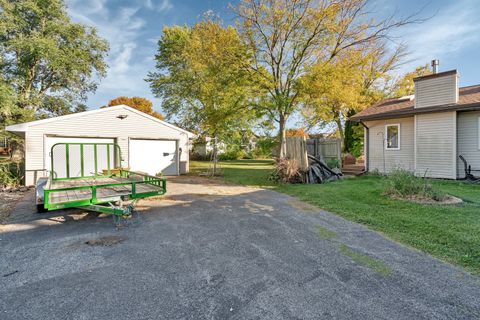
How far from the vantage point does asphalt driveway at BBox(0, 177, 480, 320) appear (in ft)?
6.89

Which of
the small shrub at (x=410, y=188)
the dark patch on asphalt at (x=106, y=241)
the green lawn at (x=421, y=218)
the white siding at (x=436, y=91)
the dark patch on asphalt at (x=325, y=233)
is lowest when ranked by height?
the dark patch on asphalt at (x=325, y=233)

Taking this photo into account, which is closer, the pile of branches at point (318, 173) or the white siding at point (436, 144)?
the white siding at point (436, 144)

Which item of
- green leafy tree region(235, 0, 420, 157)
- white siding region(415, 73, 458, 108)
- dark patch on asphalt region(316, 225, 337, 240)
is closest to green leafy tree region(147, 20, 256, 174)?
green leafy tree region(235, 0, 420, 157)

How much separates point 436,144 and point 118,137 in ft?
45.5

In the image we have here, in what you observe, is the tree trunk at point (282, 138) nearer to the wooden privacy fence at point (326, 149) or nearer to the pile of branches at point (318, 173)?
the pile of branches at point (318, 173)

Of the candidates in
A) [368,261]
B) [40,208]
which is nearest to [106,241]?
[40,208]

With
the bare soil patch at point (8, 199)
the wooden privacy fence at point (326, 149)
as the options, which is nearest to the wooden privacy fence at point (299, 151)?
the wooden privacy fence at point (326, 149)

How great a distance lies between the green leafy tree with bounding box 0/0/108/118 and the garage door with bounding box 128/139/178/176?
9440 mm

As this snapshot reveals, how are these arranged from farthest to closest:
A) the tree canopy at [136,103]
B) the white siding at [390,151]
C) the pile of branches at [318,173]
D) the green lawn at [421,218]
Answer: the tree canopy at [136,103] < the white siding at [390,151] < the pile of branches at [318,173] < the green lawn at [421,218]

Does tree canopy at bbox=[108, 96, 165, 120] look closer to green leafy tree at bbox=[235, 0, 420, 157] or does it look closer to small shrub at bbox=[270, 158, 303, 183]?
green leafy tree at bbox=[235, 0, 420, 157]

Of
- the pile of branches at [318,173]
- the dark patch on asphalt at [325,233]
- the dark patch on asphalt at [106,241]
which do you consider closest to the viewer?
the dark patch on asphalt at [106,241]

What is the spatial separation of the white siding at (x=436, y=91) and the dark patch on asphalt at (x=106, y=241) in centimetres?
1185

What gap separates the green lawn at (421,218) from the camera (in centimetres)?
328

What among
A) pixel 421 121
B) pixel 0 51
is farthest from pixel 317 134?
pixel 0 51
